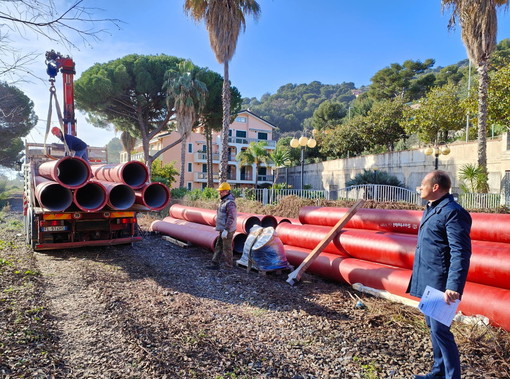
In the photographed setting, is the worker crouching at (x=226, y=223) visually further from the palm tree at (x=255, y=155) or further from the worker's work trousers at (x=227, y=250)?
the palm tree at (x=255, y=155)

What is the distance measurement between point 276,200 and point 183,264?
8.18 m

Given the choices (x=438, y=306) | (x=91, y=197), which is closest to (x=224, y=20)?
(x=91, y=197)

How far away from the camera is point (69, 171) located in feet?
25.6

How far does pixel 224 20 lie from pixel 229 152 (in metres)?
30.2

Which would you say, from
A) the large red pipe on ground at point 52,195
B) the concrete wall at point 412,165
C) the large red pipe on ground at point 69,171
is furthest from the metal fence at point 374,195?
the large red pipe on ground at point 52,195

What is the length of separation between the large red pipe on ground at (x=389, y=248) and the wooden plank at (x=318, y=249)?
0.66 feet

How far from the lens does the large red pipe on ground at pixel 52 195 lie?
712 centimetres

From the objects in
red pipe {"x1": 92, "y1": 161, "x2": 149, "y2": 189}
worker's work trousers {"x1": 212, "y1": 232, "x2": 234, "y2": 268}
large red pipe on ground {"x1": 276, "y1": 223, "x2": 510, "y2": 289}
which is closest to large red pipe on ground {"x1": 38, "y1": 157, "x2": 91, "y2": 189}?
red pipe {"x1": 92, "y1": 161, "x2": 149, "y2": 189}

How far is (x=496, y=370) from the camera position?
3363 mm

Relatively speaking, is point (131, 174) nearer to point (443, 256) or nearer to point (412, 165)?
point (443, 256)

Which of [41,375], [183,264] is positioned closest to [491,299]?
[41,375]

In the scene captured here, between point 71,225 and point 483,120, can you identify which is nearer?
point 71,225

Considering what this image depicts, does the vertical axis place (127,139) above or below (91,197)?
above

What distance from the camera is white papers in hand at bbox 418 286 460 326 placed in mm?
2812
